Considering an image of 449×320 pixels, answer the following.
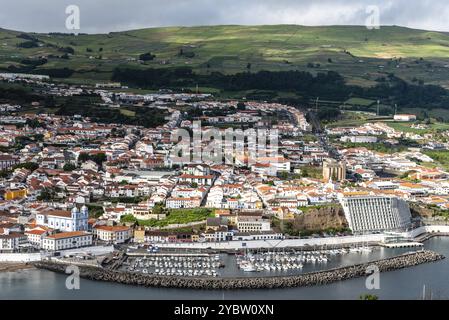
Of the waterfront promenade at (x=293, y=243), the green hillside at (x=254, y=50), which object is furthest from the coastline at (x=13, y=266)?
the green hillside at (x=254, y=50)

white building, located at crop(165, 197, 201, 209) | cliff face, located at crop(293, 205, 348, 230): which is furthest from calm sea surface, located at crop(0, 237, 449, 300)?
white building, located at crop(165, 197, 201, 209)

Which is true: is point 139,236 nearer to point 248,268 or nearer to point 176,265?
point 176,265

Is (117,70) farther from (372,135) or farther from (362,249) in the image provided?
(362,249)

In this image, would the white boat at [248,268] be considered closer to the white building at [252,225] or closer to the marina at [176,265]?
the marina at [176,265]

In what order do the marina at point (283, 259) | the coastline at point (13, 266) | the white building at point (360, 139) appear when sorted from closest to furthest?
the coastline at point (13, 266) < the marina at point (283, 259) < the white building at point (360, 139)

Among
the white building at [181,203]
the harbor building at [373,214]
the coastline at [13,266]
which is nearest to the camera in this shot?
the coastline at [13,266]

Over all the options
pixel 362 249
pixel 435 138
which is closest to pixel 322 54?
pixel 435 138

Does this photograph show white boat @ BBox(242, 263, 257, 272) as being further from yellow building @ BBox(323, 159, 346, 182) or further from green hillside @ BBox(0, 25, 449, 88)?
green hillside @ BBox(0, 25, 449, 88)
